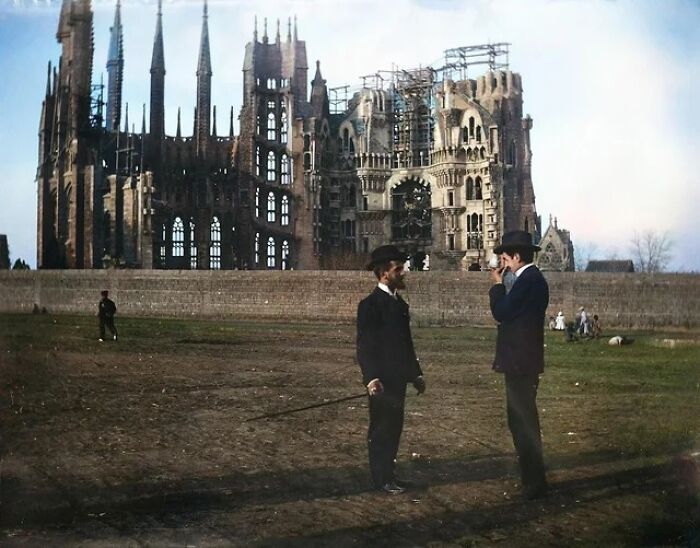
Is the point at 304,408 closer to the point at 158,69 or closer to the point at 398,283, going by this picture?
the point at 398,283

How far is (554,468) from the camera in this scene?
4.70 m

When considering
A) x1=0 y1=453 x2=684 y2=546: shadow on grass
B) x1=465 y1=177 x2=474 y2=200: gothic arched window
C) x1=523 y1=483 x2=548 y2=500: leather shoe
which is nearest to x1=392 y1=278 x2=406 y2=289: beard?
x1=0 y1=453 x2=684 y2=546: shadow on grass

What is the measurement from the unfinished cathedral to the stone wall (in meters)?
0.26

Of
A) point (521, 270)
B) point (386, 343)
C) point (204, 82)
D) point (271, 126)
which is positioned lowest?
point (386, 343)

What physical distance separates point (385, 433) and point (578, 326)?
1.77 metres

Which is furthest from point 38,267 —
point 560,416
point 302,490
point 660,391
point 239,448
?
point 660,391

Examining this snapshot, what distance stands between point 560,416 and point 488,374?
1.69ft

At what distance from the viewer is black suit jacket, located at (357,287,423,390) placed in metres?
4.45

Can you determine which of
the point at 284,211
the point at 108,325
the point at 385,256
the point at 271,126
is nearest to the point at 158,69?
the point at 271,126

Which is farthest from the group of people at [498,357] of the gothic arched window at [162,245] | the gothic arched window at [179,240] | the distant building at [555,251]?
the gothic arched window at [179,240]

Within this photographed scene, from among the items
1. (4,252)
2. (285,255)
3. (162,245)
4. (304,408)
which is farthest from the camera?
(162,245)

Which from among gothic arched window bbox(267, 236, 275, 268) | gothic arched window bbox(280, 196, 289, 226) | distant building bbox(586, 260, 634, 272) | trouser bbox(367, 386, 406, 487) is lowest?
trouser bbox(367, 386, 406, 487)

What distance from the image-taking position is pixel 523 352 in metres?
4.38

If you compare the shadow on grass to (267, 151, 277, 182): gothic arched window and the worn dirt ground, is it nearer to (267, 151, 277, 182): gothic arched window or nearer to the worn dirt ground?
the worn dirt ground
